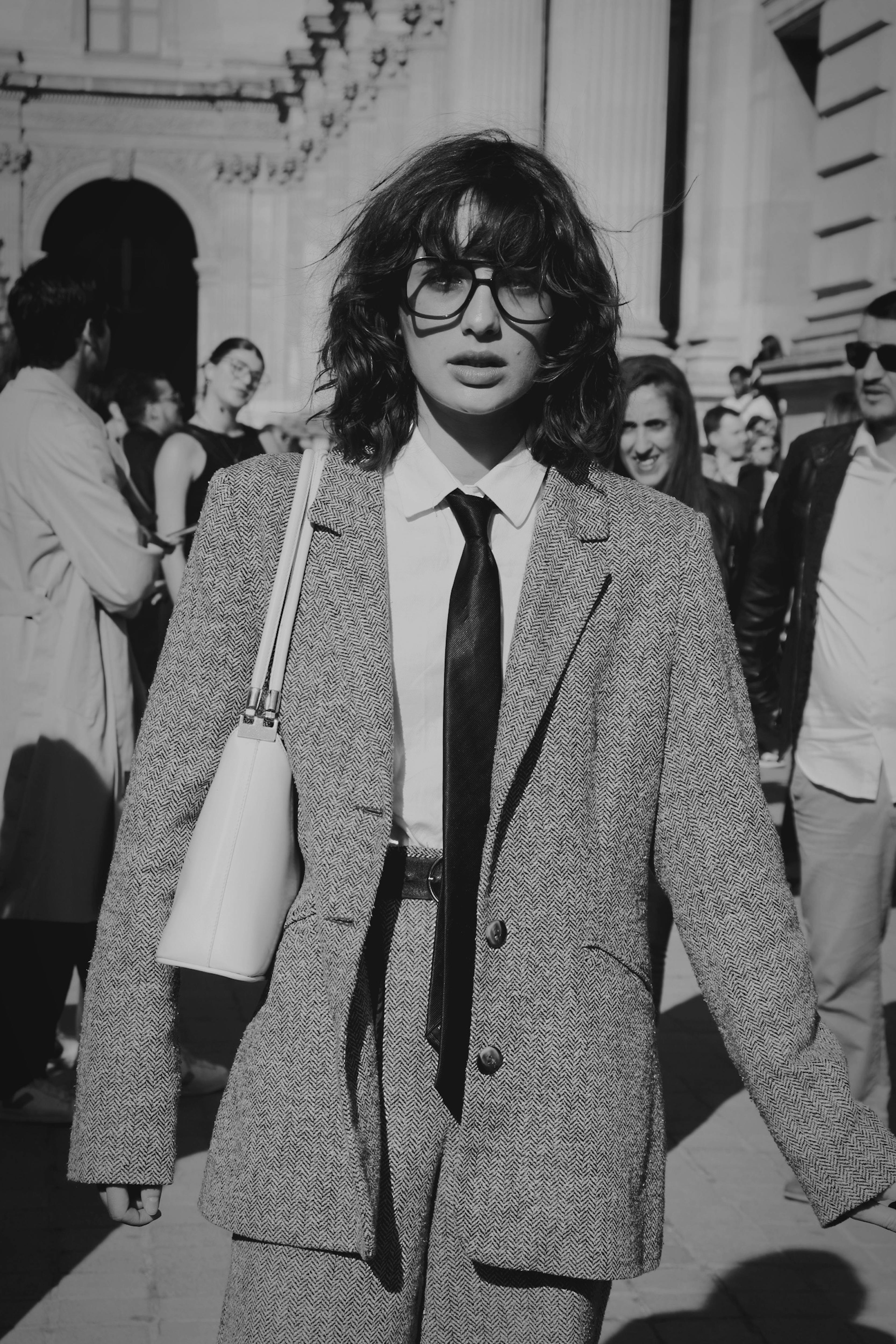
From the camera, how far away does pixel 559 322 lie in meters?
2.26

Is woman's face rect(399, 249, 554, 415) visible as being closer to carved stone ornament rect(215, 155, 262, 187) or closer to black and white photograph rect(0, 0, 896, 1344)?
black and white photograph rect(0, 0, 896, 1344)

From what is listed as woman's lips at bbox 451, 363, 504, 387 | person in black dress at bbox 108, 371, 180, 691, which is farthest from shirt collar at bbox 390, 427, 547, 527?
person in black dress at bbox 108, 371, 180, 691

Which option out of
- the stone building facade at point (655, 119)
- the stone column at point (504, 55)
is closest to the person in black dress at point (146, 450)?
the stone building facade at point (655, 119)

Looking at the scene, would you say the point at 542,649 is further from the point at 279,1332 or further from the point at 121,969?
the point at 279,1332

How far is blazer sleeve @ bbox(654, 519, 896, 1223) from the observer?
2006 millimetres

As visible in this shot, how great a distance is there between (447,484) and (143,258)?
3718cm

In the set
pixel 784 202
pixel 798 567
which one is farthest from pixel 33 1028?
pixel 784 202

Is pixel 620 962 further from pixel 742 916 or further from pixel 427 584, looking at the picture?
pixel 427 584

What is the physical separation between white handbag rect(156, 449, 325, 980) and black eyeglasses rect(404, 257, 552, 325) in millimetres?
382

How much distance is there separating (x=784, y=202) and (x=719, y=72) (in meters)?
1.33

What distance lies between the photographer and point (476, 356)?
2121 mm

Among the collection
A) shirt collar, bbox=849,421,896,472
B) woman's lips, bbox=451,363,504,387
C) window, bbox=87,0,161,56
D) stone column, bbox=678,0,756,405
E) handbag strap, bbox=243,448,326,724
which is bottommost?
handbag strap, bbox=243,448,326,724

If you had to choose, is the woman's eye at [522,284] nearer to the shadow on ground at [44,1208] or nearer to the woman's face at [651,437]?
the shadow on ground at [44,1208]

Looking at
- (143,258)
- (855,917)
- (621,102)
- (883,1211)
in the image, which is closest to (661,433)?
(855,917)
